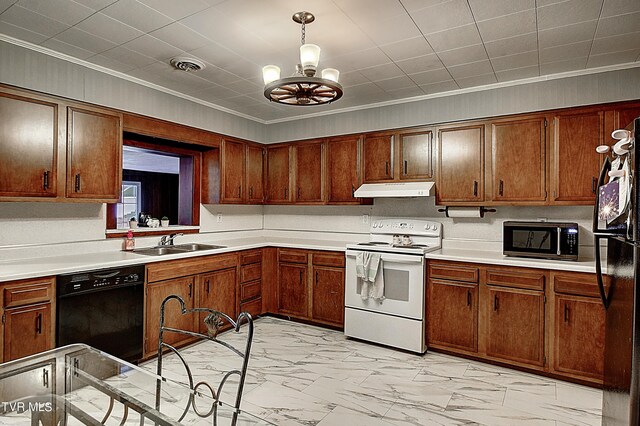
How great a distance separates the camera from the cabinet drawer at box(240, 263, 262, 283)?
4.23m

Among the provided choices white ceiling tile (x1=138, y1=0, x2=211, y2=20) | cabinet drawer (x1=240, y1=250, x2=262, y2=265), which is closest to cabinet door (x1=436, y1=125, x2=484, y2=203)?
cabinet drawer (x1=240, y1=250, x2=262, y2=265)

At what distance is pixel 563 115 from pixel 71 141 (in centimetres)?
407

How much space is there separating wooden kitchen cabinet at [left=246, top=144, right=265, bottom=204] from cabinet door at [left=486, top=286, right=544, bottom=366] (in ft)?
9.73

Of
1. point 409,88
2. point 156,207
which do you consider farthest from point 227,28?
point 156,207

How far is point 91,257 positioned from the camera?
3.14 metres

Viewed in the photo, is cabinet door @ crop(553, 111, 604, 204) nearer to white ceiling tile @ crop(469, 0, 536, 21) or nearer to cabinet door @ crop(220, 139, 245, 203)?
white ceiling tile @ crop(469, 0, 536, 21)

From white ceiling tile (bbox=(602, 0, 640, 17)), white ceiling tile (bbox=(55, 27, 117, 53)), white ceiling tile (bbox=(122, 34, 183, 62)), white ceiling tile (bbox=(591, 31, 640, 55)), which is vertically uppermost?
white ceiling tile (bbox=(55, 27, 117, 53))

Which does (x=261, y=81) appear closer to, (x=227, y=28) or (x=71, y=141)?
(x=227, y=28)

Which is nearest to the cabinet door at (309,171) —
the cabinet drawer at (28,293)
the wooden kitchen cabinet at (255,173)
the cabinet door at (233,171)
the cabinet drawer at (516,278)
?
the wooden kitchen cabinet at (255,173)

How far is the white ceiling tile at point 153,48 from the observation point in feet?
8.90

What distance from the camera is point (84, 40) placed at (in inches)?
107

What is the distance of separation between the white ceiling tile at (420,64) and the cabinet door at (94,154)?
2.52 m

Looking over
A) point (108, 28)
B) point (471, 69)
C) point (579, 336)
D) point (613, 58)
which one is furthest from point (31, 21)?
point (579, 336)

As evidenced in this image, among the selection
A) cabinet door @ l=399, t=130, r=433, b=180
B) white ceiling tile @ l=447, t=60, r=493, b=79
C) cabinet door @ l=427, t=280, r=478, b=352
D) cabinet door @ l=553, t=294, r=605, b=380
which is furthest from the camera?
cabinet door @ l=399, t=130, r=433, b=180
